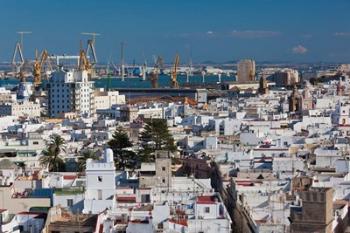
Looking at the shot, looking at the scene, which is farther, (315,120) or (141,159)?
(315,120)

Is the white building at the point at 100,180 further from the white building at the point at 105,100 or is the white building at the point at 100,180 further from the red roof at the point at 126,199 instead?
the white building at the point at 105,100

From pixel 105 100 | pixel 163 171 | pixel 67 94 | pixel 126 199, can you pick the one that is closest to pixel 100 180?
pixel 126 199

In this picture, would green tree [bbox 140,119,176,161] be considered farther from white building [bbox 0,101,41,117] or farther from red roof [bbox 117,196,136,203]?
white building [bbox 0,101,41,117]

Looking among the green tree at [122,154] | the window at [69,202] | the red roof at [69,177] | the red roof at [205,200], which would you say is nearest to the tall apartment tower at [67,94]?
the green tree at [122,154]

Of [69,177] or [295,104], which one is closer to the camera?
[69,177]

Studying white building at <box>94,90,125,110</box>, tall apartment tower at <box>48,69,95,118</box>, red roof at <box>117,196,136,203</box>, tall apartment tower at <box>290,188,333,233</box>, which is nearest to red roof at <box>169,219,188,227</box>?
red roof at <box>117,196,136,203</box>

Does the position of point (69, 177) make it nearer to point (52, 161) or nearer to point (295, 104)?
point (52, 161)

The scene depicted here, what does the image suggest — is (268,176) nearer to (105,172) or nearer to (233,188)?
(233,188)

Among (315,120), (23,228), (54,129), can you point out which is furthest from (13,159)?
(315,120)

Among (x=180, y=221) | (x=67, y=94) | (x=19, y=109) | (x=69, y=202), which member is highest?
(x=67, y=94)
